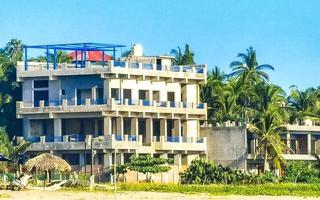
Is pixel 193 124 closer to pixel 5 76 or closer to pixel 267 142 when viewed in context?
pixel 267 142

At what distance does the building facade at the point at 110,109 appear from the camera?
10744cm

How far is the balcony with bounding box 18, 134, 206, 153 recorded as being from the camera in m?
106

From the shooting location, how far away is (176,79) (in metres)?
113

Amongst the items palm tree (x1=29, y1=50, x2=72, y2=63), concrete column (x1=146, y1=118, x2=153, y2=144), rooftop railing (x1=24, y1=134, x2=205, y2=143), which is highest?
palm tree (x1=29, y1=50, x2=72, y2=63)

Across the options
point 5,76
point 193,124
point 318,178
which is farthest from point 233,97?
point 5,76

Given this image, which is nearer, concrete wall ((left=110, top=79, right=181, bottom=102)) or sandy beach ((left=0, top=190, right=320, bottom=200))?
sandy beach ((left=0, top=190, right=320, bottom=200))

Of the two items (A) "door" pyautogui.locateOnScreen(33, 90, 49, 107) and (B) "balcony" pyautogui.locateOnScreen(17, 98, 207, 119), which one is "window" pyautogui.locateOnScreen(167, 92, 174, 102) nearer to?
(B) "balcony" pyautogui.locateOnScreen(17, 98, 207, 119)

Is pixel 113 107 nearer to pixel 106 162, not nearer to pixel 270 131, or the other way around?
pixel 106 162

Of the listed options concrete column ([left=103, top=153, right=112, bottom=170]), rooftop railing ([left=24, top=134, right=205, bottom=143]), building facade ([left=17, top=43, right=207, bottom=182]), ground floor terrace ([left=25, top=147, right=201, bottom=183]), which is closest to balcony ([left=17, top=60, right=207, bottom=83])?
building facade ([left=17, top=43, right=207, bottom=182])

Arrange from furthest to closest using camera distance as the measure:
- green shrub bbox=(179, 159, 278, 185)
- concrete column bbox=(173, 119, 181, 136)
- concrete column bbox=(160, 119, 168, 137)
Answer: concrete column bbox=(173, 119, 181, 136)
concrete column bbox=(160, 119, 168, 137)
green shrub bbox=(179, 159, 278, 185)

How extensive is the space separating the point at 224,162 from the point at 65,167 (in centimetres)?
2336

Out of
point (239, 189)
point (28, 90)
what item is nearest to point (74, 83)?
point (28, 90)

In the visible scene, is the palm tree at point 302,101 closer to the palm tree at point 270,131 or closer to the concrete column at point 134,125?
the palm tree at point 270,131

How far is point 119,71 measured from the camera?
108 m
